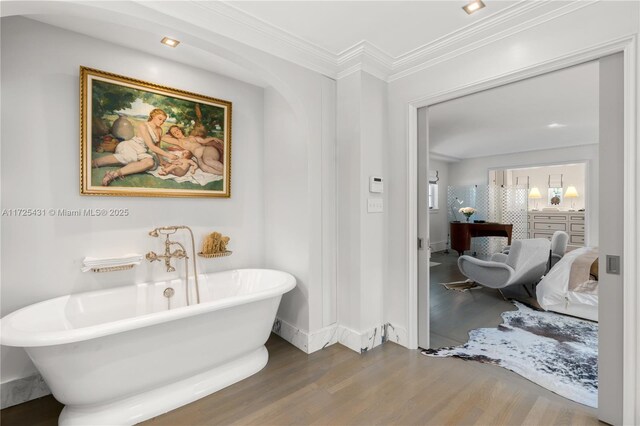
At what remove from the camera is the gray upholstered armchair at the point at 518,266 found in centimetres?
384

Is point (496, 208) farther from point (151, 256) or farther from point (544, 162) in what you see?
point (151, 256)

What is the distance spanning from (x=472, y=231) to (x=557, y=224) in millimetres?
1765

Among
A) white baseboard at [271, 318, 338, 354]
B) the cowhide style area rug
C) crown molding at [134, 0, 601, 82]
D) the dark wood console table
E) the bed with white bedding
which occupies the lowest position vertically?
the cowhide style area rug

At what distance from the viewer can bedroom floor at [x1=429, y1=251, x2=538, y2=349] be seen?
3.04 m

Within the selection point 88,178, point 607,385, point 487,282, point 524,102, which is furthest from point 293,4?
point 487,282

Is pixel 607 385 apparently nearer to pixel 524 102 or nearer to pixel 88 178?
pixel 524 102

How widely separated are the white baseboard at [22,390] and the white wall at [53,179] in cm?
4

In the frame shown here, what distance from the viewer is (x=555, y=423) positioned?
1.82 m

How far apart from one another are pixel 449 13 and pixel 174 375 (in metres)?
2.93

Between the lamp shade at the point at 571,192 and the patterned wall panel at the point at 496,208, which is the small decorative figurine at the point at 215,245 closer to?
the patterned wall panel at the point at 496,208

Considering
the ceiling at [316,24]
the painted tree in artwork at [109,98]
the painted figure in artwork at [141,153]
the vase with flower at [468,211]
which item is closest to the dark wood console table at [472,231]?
the vase with flower at [468,211]

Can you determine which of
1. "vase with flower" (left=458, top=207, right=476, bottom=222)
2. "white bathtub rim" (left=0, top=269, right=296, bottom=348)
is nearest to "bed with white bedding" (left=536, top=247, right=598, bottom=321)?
"white bathtub rim" (left=0, top=269, right=296, bottom=348)

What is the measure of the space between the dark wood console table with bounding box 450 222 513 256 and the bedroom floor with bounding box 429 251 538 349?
1.67 m

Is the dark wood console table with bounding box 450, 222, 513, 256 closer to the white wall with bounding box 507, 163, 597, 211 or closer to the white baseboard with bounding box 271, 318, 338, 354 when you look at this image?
the white wall with bounding box 507, 163, 597, 211
